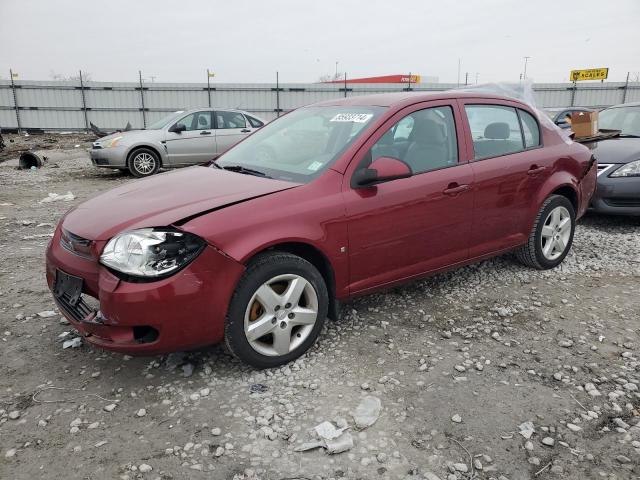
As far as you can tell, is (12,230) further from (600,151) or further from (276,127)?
(600,151)

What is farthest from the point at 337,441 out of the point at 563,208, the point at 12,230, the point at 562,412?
the point at 12,230

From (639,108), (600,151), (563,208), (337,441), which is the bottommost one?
(337,441)

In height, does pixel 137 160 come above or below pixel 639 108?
below

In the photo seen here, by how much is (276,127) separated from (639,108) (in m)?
6.11

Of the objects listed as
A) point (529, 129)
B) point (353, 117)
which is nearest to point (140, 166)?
point (353, 117)

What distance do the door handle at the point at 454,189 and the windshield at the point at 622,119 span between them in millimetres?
4760

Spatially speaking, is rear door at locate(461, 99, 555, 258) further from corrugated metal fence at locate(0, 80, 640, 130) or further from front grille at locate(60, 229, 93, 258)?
corrugated metal fence at locate(0, 80, 640, 130)

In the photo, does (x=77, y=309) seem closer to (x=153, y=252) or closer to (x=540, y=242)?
(x=153, y=252)

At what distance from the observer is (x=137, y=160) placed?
428 inches

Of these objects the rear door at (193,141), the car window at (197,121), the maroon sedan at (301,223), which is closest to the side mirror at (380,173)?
the maroon sedan at (301,223)

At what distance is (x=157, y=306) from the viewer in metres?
2.55

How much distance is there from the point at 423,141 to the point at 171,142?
28.1 ft

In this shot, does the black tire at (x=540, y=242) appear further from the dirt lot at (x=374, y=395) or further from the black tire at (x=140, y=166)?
the black tire at (x=140, y=166)

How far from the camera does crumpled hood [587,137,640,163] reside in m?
6.12
